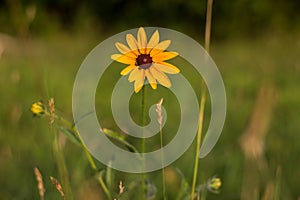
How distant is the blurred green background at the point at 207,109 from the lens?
4.72 feet

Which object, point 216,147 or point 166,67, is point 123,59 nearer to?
point 166,67

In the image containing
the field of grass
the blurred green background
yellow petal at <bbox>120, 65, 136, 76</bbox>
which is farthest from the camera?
the blurred green background

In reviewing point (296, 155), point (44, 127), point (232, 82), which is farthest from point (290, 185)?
point (232, 82)

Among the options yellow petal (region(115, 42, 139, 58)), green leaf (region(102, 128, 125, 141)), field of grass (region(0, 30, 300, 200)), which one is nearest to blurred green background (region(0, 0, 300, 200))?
field of grass (region(0, 30, 300, 200))

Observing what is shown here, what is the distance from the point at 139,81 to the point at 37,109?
8.7 inches

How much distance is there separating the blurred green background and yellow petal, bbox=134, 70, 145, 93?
255 mm

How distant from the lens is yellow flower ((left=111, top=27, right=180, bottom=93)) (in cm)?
67

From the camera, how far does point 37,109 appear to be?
0.83 m

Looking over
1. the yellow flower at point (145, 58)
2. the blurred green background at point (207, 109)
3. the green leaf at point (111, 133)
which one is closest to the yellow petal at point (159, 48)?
the yellow flower at point (145, 58)

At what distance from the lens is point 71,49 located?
5859mm

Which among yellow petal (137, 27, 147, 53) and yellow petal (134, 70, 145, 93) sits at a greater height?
yellow petal (137, 27, 147, 53)

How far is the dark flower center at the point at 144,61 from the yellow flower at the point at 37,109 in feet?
0.68

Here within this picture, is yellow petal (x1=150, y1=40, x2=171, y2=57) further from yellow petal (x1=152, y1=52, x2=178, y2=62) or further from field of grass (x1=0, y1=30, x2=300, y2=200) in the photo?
field of grass (x1=0, y1=30, x2=300, y2=200)

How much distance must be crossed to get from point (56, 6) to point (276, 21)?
3.71 meters
